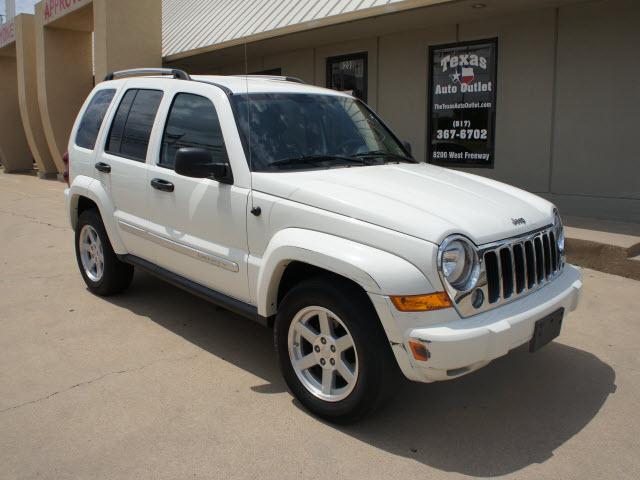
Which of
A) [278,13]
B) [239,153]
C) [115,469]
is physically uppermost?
[278,13]

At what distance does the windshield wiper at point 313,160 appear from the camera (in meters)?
3.99

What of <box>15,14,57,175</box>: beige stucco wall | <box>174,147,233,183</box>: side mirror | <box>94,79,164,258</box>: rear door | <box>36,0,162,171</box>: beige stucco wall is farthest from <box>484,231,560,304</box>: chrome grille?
<box>15,14,57,175</box>: beige stucco wall

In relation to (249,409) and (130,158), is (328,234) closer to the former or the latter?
(249,409)

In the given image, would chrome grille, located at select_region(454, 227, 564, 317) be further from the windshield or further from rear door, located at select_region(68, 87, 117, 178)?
rear door, located at select_region(68, 87, 117, 178)

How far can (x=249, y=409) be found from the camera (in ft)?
12.1

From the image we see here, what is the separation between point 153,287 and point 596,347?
13.5 ft

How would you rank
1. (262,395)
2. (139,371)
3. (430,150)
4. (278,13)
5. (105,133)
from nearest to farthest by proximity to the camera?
(262,395) → (139,371) → (105,133) → (430,150) → (278,13)

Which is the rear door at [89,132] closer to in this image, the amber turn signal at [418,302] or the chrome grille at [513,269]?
the amber turn signal at [418,302]

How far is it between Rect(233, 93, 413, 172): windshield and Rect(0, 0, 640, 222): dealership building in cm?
200

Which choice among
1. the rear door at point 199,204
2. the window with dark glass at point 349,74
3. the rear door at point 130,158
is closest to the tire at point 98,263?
the rear door at point 130,158

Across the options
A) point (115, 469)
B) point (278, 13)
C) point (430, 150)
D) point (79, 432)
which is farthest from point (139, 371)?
point (278, 13)

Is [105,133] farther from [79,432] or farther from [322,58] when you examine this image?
[322,58]

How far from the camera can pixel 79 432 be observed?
341cm

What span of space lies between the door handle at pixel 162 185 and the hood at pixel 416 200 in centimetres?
93
